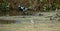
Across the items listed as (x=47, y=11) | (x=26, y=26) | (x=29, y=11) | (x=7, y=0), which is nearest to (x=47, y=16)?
(x=47, y=11)

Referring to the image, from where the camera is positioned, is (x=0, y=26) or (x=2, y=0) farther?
(x=2, y=0)

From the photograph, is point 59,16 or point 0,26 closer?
point 0,26

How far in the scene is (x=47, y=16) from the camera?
1503 millimetres

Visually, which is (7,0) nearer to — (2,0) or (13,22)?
(2,0)

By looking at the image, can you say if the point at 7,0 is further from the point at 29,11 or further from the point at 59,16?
the point at 59,16

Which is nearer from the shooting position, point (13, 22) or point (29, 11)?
point (13, 22)

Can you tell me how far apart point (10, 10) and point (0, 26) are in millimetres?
267

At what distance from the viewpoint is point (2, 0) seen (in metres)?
1.54

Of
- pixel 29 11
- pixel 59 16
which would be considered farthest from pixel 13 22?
pixel 59 16

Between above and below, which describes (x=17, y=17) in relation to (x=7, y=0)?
below

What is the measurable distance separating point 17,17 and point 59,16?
0.38 metres

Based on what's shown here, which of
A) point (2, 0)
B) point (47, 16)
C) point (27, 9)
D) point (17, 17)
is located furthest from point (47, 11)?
point (2, 0)

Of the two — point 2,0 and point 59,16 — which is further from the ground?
point 2,0

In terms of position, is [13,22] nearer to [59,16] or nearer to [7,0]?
[7,0]
